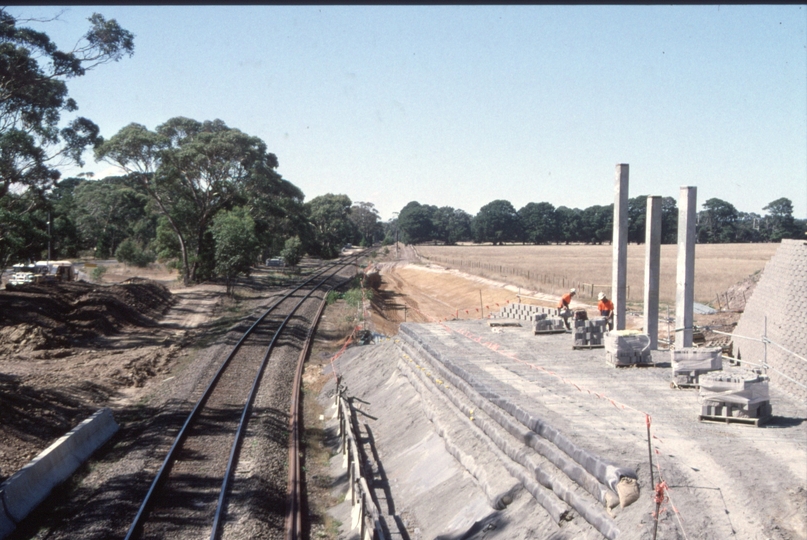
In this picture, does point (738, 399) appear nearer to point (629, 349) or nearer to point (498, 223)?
point (629, 349)

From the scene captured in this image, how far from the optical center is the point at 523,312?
22.2 meters

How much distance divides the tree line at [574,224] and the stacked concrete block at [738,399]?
61326 millimetres

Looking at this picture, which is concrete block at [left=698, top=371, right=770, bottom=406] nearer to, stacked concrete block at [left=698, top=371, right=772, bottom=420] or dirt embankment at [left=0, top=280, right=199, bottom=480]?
stacked concrete block at [left=698, top=371, right=772, bottom=420]

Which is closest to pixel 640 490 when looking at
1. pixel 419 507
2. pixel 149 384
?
pixel 419 507

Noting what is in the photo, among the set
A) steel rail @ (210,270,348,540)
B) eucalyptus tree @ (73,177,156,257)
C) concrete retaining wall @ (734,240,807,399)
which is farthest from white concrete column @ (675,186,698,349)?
eucalyptus tree @ (73,177,156,257)

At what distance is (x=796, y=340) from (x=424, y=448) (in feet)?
23.0

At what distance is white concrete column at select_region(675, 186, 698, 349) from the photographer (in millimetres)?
14133

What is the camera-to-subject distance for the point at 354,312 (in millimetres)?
33625

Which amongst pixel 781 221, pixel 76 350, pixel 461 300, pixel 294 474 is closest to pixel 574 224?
pixel 781 221

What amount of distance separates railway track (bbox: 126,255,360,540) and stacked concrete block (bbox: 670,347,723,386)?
721 cm

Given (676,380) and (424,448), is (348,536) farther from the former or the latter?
(676,380)

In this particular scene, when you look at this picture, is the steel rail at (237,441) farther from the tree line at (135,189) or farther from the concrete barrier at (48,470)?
the tree line at (135,189)

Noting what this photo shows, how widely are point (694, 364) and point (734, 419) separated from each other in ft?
8.48

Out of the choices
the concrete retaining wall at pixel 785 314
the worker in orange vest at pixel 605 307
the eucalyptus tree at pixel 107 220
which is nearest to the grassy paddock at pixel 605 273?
the worker in orange vest at pixel 605 307
